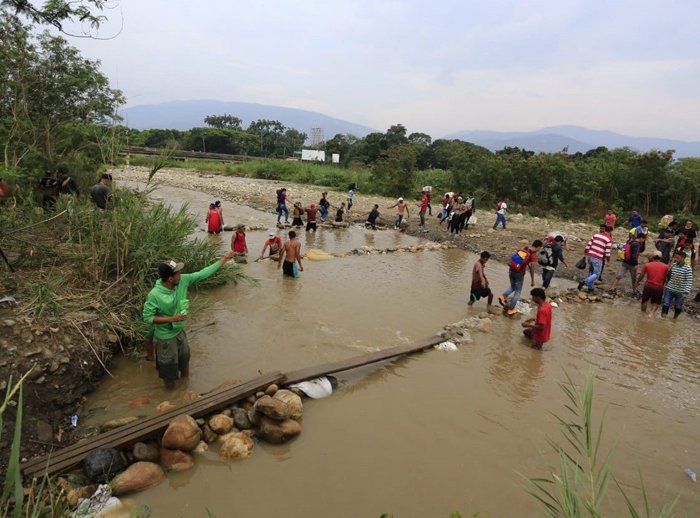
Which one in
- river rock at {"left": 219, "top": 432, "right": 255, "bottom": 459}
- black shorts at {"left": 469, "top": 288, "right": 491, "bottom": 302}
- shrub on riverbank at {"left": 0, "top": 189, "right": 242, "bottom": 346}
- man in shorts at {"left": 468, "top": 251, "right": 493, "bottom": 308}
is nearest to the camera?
river rock at {"left": 219, "top": 432, "right": 255, "bottom": 459}

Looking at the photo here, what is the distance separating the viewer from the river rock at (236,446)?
4.21m

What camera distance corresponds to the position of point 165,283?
475cm

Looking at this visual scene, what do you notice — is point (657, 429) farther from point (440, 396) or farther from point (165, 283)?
point (165, 283)

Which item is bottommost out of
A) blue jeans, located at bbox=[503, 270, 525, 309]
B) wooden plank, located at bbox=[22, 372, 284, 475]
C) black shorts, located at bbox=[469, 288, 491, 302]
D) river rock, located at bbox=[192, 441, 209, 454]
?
river rock, located at bbox=[192, 441, 209, 454]

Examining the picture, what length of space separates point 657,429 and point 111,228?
25.1ft

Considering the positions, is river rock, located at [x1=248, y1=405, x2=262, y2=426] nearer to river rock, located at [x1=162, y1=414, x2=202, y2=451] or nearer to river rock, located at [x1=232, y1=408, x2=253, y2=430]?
river rock, located at [x1=232, y1=408, x2=253, y2=430]

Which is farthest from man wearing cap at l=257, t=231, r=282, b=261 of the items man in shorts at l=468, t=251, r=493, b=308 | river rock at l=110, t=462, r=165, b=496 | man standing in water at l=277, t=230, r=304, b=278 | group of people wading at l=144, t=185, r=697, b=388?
river rock at l=110, t=462, r=165, b=496

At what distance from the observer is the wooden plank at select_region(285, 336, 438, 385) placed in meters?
5.43

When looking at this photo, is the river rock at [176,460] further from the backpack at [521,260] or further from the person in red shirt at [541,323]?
the backpack at [521,260]

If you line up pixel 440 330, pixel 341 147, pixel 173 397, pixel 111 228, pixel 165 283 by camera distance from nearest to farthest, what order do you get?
pixel 165 283 < pixel 173 397 < pixel 111 228 < pixel 440 330 < pixel 341 147

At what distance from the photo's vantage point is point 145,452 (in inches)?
158

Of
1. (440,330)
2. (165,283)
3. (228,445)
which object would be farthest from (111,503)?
(440,330)

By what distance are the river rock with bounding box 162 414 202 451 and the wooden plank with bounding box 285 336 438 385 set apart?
4.31 feet

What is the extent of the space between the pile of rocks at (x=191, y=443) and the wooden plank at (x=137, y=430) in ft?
0.26
